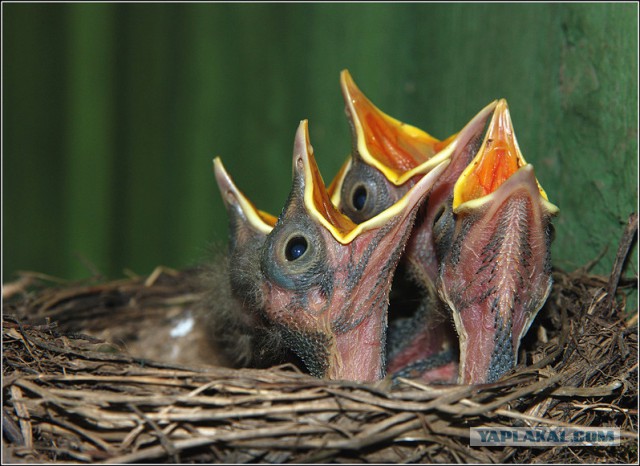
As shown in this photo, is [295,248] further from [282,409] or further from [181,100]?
[181,100]

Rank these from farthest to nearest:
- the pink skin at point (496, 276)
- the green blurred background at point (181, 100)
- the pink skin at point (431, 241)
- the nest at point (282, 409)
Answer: the green blurred background at point (181, 100) < the pink skin at point (431, 241) < the pink skin at point (496, 276) < the nest at point (282, 409)

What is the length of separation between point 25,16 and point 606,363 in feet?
7.04

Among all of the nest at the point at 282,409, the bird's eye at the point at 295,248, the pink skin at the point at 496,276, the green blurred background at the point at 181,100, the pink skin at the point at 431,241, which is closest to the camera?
the nest at the point at 282,409

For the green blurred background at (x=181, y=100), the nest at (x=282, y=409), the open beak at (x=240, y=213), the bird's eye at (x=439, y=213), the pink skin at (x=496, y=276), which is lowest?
the nest at (x=282, y=409)

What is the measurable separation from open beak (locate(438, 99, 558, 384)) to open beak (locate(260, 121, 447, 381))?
0.07m

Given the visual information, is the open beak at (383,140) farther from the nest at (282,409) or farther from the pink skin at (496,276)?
the nest at (282,409)

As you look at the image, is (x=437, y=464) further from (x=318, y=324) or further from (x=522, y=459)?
(x=318, y=324)

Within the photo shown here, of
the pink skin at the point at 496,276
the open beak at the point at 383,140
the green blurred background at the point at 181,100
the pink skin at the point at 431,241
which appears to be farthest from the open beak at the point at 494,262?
the green blurred background at the point at 181,100

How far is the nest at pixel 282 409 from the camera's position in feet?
2.68

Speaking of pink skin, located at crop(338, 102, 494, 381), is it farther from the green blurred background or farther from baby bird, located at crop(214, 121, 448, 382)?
the green blurred background

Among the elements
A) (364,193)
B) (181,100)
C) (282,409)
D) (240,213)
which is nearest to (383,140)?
(364,193)

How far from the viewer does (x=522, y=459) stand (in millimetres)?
872

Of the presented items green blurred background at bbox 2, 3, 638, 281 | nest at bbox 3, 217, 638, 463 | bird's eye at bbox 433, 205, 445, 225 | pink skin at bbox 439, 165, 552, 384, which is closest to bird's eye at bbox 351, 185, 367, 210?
bird's eye at bbox 433, 205, 445, 225

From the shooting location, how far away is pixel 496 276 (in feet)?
3.31
